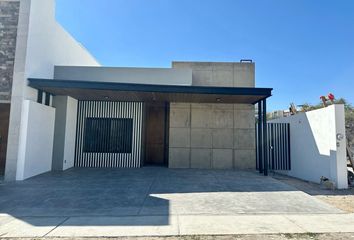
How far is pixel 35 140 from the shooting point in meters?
8.54

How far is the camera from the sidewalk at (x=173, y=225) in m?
3.85

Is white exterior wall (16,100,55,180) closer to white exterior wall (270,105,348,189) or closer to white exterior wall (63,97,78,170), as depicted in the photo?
white exterior wall (63,97,78,170)

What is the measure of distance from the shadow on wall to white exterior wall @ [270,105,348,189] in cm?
183

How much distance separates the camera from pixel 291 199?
5969 millimetres

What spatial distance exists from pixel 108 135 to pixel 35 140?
349 centimetres

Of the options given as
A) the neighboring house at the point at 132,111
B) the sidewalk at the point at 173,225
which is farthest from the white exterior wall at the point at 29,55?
the sidewalk at the point at 173,225

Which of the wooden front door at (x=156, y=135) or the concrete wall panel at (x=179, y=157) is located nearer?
the concrete wall panel at (x=179, y=157)

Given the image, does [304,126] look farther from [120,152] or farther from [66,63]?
[66,63]

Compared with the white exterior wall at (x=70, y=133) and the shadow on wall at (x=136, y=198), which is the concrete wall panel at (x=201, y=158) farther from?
the white exterior wall at (x=70, y=133)

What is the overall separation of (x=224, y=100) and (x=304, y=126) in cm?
348

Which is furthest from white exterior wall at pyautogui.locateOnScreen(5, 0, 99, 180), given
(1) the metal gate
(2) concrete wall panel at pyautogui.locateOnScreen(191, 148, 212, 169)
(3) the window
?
(1) the metal gate

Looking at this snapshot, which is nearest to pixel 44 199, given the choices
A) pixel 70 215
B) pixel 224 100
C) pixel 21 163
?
pixel 70 215

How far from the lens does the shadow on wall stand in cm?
471

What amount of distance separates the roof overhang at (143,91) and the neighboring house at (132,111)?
4 cm
